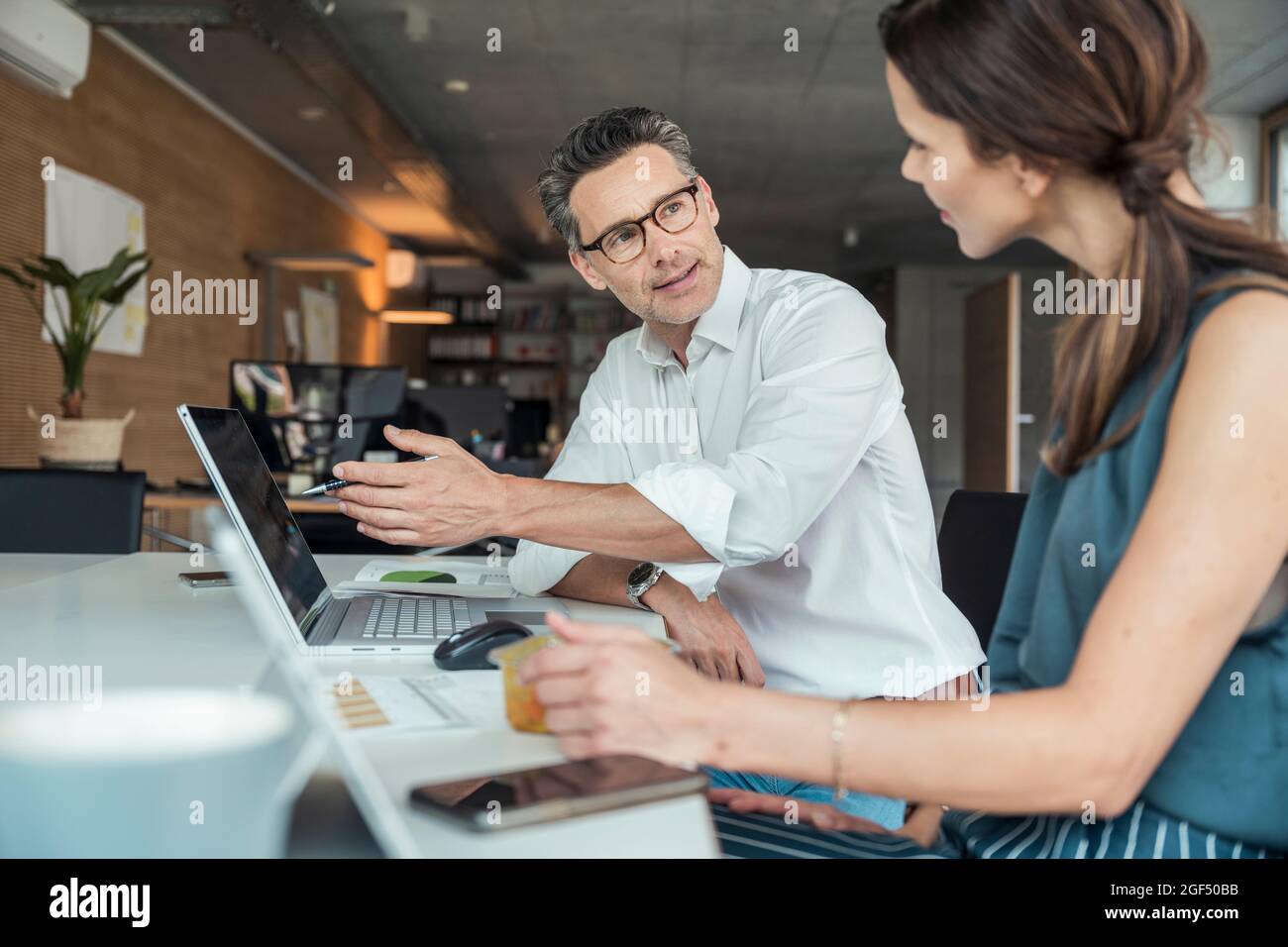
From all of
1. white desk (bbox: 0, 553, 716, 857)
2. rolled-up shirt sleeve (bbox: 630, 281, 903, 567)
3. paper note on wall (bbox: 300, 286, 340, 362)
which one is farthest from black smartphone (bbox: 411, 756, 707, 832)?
paper note on wall (bbox: 300, 286, 340, 362)

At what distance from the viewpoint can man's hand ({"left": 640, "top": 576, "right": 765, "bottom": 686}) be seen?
1451 mm

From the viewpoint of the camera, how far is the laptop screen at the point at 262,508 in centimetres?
114

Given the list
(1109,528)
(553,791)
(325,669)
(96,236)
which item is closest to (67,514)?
(325,669)

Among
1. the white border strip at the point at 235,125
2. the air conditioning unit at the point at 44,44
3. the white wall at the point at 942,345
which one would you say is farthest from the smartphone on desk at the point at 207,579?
the white wall at the point at 942,345

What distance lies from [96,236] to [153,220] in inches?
24.1

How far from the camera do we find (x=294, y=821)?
0.85 meters

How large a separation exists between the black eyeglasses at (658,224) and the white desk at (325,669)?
0.58 m

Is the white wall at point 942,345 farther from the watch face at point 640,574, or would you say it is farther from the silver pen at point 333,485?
the silver pen at point 333,485

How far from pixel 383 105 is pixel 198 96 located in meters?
1.06

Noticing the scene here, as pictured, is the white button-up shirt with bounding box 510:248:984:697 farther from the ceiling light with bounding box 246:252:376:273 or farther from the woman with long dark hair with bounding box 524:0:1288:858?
the ceiling light with bounding box 246:252:376:273

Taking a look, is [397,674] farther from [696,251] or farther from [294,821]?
[696,251]

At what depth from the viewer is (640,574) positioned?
4.96 ft

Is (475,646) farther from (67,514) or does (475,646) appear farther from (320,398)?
(320,398)
